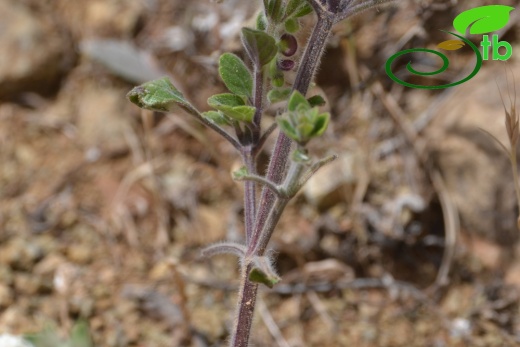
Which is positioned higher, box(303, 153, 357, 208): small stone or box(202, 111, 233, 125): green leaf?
box(303, 153, 357, 208): small stone

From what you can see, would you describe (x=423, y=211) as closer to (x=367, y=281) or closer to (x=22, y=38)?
(x=367, y=281)

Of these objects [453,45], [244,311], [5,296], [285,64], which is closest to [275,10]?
[285,64]

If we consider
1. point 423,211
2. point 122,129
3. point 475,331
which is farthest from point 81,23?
point 475,331

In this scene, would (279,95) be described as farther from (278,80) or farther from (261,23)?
(261,23)

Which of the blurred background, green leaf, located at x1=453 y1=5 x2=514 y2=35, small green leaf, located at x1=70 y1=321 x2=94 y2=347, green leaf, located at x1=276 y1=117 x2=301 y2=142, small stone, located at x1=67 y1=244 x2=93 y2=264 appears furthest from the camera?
small stone, located at x1=67 y1=244 x2=93 y2=264

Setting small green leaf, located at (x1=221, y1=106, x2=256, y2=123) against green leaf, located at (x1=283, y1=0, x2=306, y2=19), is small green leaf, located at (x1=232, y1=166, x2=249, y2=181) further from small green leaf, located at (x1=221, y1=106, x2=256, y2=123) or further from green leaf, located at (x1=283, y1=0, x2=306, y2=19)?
green leaf, located at (x1=283, y1=0, x2=306, y2=19)

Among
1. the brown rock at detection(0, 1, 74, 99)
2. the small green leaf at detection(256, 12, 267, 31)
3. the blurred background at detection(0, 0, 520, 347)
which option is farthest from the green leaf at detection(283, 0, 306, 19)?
the brown rock at detection(0, 1, 74, 99)
